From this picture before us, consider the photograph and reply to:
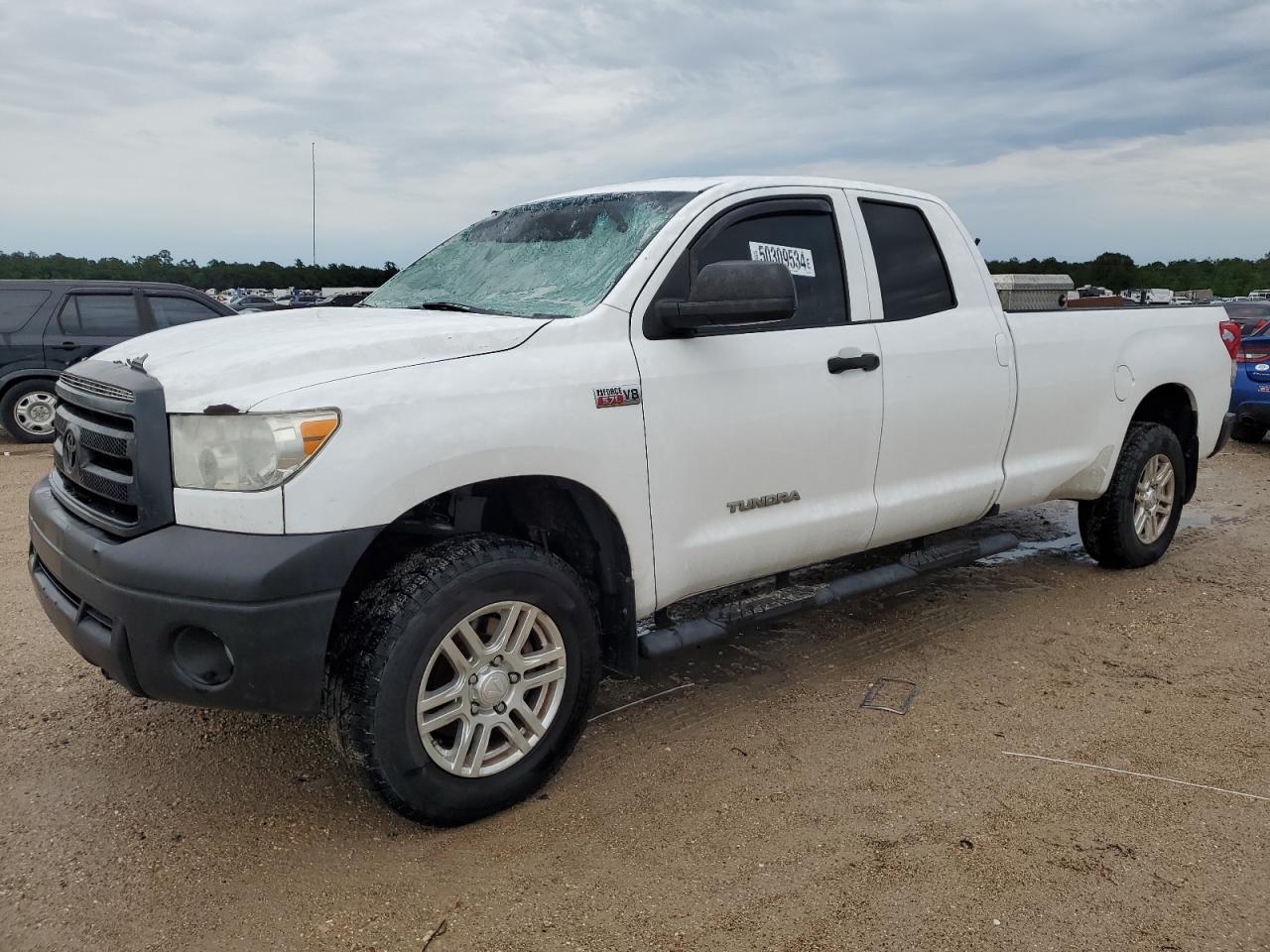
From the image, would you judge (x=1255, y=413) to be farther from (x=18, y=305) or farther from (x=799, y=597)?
(x=18, y=305)

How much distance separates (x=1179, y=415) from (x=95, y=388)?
544 cm

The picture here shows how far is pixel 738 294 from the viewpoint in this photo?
325cm

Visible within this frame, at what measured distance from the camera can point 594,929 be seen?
264cm

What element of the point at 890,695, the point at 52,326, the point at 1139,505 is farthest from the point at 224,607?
the point at 52,326

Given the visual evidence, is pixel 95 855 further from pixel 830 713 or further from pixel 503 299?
pixel 830 713

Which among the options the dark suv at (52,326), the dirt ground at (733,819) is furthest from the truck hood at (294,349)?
the dark suv at (52,326)

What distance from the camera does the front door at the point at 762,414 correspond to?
3.45 m

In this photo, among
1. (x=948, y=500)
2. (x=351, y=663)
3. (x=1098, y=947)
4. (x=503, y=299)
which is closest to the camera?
(x=1098, y=947)

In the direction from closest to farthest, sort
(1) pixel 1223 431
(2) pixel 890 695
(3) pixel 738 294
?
(3) pixel 738 294 < (2) pixel 890 695 < (1) pixel 1223 431

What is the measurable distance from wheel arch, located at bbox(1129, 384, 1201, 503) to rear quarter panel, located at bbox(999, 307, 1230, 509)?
0.04 m

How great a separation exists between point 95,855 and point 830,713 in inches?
97.9

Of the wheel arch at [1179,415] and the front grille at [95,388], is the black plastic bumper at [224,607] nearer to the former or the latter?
the front grille at [95,388]

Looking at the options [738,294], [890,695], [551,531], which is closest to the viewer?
[738,294]

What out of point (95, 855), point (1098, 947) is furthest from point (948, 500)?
point (95, 855)
